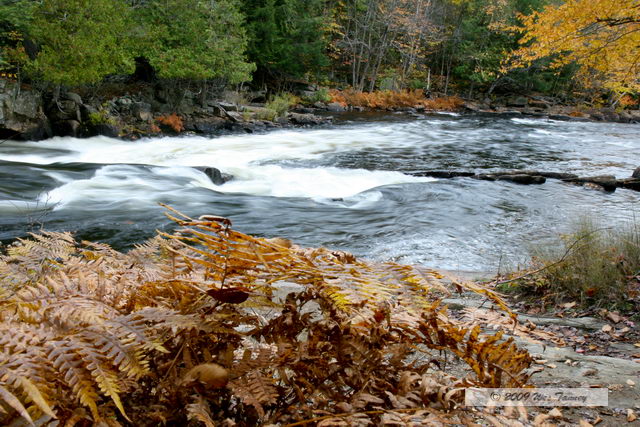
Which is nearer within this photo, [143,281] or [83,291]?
[83,291]

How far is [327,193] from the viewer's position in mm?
10656

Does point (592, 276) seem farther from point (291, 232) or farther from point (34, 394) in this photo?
point (291, 232)

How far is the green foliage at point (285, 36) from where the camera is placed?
27641mm

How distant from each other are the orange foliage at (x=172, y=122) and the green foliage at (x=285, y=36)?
11510mm

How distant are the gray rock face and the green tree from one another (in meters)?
0.71

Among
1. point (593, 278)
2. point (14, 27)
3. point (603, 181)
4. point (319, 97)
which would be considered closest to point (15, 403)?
point (593, 278)

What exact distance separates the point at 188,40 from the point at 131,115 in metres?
4.07

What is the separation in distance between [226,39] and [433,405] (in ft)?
67.9

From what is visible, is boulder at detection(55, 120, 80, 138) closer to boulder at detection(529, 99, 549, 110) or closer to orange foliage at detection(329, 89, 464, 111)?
orange foliage at detection(329, 89, 464, 111)

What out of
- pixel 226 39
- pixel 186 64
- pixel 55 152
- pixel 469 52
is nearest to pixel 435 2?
pixel 469 52

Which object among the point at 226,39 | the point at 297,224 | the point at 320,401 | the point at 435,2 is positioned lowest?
the point at 297,224

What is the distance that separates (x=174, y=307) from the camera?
124 centimetres

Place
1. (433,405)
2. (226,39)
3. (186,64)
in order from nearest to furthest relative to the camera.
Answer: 1. (433,405)
2. (186,64)
3. (226,39)

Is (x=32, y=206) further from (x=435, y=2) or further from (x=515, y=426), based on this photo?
(x=435, y=2)
